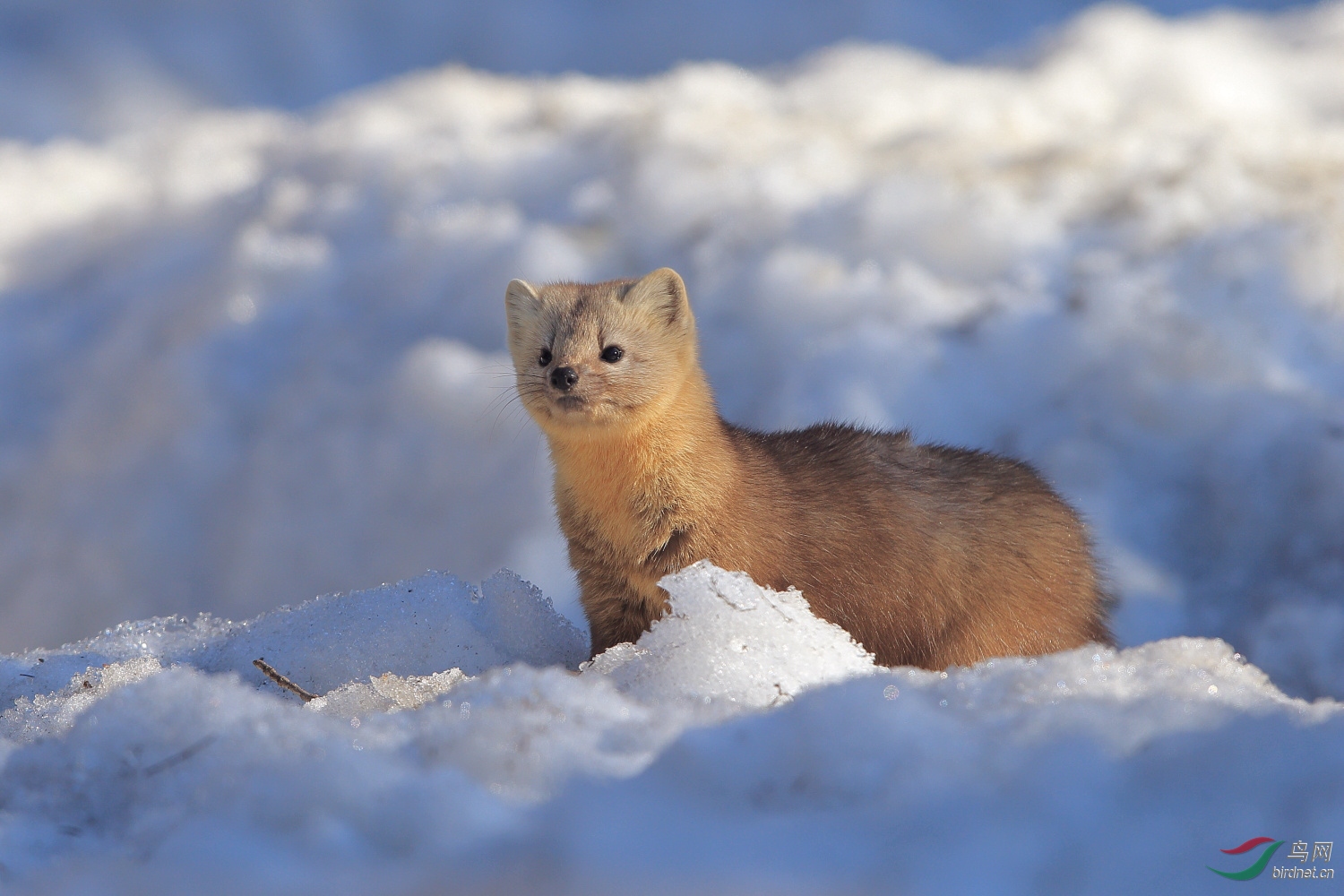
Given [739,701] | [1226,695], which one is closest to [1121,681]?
[1226,695]

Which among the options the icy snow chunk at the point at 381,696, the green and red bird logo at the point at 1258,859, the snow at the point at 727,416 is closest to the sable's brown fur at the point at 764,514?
the snow at the point at 727,416

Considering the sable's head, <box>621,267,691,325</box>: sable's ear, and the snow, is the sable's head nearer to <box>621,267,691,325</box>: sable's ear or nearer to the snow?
<box>621,267,691,325</box>: sable's ear

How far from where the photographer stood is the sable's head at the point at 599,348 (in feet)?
9.70

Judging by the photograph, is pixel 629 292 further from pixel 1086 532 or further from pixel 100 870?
pixel 100 870

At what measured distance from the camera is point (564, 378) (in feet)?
9.63

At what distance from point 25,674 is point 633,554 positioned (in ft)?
4.99

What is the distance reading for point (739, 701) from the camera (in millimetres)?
1926

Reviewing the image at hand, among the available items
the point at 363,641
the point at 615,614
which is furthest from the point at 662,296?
the point at 363,641

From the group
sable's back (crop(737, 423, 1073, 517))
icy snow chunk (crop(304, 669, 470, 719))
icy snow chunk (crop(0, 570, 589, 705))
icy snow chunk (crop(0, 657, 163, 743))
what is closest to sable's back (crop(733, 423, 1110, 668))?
sable's back (crop(737, 423, 1073, 517))

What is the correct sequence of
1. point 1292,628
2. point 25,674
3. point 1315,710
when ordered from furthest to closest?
1. point 1292,628
2. point 25,674
3. point 1315,710

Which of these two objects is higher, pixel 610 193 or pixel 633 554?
pixel 610 193

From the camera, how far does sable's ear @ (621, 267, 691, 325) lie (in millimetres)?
3245

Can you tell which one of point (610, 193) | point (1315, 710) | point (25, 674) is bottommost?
point (25, 674)

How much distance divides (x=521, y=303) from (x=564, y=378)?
56 cm
